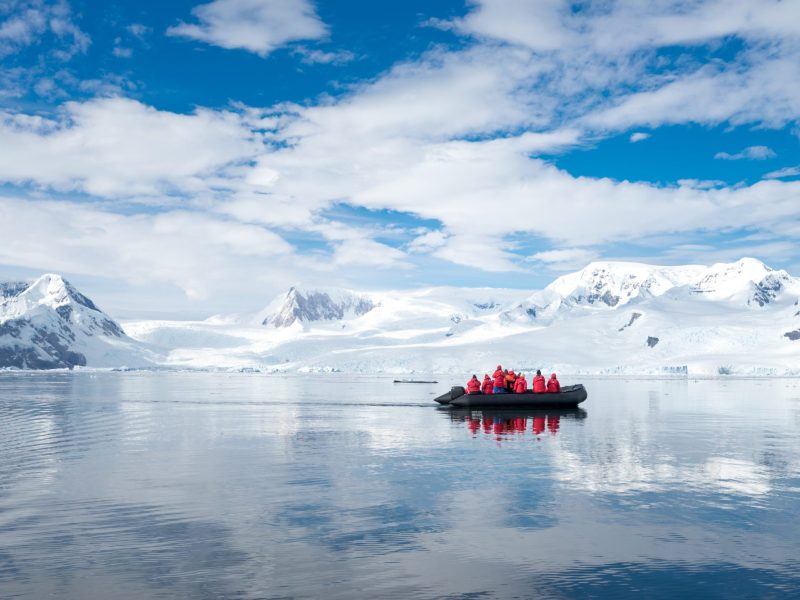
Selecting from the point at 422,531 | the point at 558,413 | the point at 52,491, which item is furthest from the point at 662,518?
the point at 558,413

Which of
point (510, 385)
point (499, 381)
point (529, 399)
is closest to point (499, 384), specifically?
point (499, 381)

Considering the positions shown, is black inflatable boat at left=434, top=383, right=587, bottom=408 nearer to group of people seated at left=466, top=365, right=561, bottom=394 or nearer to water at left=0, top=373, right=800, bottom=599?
group of people seated at left=466, top=365, right=561, bottom=394

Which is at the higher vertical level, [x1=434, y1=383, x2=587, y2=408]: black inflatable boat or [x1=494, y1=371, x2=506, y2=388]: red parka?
[x1=494, y1=371, x2=506, y2=388]: red parka

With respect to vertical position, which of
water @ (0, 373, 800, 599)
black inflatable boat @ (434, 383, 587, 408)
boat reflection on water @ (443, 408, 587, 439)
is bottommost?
water @ (0, 373, 800, 599)

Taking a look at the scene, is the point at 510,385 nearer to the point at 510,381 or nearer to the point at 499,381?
the point at 510,381

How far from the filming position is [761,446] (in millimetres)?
24578

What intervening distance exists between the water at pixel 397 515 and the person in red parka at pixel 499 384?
13.9 meters

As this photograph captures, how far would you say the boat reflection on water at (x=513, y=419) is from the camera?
3064cm

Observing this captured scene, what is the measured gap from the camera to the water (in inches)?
397

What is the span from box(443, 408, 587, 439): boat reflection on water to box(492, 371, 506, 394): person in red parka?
105cm

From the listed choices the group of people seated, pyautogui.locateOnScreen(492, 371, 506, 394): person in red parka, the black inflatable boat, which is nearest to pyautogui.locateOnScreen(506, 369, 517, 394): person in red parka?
the group of people seated

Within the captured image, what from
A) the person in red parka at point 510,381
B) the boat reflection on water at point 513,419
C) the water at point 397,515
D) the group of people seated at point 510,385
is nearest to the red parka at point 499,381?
the group of people seated at point 510,385

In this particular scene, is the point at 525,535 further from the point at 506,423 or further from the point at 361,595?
the point at 506,423

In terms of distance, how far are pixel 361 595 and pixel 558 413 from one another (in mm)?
32237
